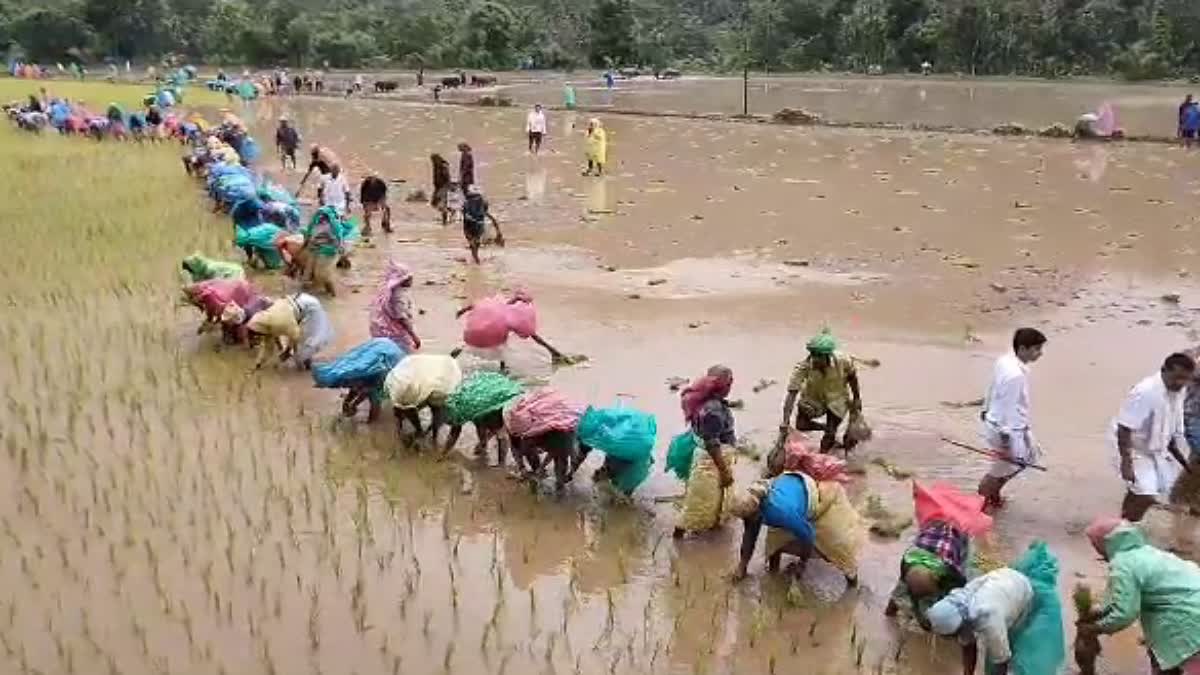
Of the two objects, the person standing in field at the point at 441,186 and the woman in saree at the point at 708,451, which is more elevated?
the person standing in field at the point at 441,186

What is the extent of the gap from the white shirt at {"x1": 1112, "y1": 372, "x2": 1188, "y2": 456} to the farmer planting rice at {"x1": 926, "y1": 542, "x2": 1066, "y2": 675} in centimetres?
192

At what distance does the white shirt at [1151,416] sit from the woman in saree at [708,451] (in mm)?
2382

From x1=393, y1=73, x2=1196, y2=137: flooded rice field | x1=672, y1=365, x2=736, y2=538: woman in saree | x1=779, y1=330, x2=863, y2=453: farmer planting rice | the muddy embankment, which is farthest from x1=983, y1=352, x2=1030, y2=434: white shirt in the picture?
x1=393, y1=73, x2=1196, y2=137: flooded rice field

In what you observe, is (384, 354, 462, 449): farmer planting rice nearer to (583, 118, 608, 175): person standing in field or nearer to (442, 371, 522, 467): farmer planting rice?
(442, 371, 522, 467): farmer planting rice

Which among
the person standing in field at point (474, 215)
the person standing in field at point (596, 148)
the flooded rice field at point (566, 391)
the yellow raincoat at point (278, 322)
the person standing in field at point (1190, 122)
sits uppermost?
the person standing in field at point (1190, 122)

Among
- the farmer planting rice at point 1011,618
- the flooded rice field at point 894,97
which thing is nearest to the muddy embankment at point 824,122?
the flooded rice field at point 894,97

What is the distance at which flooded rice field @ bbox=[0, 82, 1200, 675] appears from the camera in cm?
651

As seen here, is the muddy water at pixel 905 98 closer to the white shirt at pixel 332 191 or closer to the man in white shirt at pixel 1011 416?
the white shirt at pixel 332 191

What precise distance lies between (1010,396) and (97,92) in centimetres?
5002

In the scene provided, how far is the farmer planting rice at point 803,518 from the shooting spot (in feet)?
22.6

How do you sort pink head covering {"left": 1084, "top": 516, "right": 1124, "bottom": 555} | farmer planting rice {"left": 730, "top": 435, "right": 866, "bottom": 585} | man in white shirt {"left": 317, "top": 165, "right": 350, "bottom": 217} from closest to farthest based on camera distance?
pink head covering {"left": 1084, "top": 516, "right": 1124, "bottom": 555}, farmer planting rice {"left": 730, "top": 435, "right": 866, "bottom": 585}, man in white shirt {"left": 317, "top": 165, "right": 350, "bottom": 217}

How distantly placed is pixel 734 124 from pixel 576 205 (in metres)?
17.8

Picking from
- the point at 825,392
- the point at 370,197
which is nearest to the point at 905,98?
the point at 370,197

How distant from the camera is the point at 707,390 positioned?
750cm
